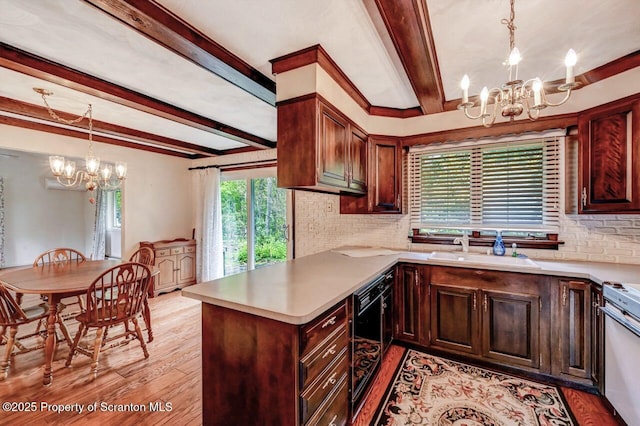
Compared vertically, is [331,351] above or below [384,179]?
below

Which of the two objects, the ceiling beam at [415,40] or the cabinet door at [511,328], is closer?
the ceiling beam at [415,40]

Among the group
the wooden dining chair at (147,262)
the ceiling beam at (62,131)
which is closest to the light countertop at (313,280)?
the wooden dining chair at (147,262)

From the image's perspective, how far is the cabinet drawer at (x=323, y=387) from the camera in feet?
4.30

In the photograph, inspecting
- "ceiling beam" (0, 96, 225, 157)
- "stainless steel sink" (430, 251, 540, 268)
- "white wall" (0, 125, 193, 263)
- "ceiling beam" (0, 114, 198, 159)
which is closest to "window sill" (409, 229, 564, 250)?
"stainless steel sink" (430, 251, 540, 268)

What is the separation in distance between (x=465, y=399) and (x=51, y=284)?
354 centimetres

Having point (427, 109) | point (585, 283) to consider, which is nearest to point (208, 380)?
point (585, 283)

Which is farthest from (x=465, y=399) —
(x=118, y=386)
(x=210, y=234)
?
(x=210, y=234)

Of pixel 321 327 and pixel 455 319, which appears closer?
pixel 321 327

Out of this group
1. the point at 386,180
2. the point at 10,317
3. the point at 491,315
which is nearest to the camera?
the point at 10,317

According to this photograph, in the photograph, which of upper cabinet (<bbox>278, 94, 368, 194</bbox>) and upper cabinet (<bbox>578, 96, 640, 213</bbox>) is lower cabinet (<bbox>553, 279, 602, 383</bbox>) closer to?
upper cabinet (<bbox>578, 96, 640, 213</bbox>)

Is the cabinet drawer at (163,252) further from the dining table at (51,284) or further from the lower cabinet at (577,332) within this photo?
the lower cabinet at (577,332)

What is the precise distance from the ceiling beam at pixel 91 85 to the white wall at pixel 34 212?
4.84m

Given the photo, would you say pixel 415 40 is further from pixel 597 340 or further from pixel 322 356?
pixel 597 340

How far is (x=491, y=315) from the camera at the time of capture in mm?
2371
